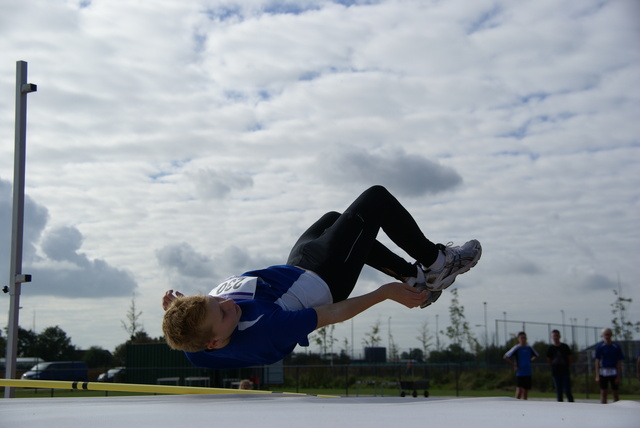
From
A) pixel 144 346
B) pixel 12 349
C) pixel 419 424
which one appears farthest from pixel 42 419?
pixel 144 346

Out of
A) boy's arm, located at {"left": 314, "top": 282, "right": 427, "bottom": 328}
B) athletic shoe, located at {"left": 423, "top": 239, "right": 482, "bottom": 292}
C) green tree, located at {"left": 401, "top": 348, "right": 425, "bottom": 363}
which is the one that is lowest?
green tree, located at {"left": 401, "top": 348, "right": 425, "bottom": 363}

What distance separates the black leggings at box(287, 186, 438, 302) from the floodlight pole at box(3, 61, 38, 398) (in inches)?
100

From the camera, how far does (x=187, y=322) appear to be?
106 inches

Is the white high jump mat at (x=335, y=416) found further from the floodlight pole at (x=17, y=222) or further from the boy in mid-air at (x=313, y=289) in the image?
the floodlight pole at (x=17, y=222)

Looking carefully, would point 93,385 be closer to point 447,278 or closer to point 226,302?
point 226,302

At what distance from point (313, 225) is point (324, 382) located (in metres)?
17.8

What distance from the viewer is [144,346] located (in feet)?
78.2

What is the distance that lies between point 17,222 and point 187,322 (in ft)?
9.78

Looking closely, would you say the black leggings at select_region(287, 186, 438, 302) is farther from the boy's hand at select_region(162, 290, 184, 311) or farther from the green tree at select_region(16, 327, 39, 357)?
the green tree at select_region(16, 327, 39, 357)

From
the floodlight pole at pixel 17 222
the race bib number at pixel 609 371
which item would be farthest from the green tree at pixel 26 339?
the floodlight pole at pixel 17 222

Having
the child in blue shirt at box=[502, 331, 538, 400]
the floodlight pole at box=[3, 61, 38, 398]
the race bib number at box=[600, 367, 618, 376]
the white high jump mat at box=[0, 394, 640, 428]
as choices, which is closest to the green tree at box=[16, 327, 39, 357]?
the child in blue shirt at box=[502, 331, 538, 400]

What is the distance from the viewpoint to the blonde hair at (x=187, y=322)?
2.69 m

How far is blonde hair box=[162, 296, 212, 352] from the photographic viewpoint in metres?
2.69

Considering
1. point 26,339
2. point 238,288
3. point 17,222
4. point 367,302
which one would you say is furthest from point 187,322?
point 26,339
